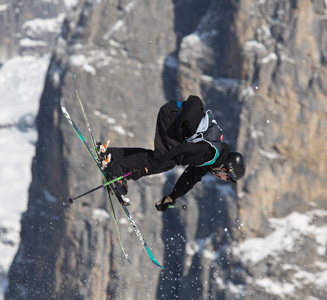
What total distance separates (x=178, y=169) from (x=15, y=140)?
7453cm

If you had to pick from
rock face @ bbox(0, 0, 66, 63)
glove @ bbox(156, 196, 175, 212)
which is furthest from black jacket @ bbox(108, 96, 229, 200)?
rock face @ bbox(0, 0, 66, 63)

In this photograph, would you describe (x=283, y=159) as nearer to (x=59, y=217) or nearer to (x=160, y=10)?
(x=160, y=10)

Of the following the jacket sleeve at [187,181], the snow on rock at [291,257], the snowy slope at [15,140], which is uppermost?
the snowy slope at [15,140]

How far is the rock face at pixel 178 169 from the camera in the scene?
3023 cm

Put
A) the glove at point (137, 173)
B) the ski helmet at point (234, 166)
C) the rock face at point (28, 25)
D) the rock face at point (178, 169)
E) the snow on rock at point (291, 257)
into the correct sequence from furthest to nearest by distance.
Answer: the rock face at point (28, 25), the rock face at point (178, 169), the snow on rock at point (291, 257), the ski helmet at point (234, 166), the glove at point (137, 173)

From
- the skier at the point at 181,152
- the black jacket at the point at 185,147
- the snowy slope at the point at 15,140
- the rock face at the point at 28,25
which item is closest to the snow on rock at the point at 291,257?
the black jacket at the point at 185,147

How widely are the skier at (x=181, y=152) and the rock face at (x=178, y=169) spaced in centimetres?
2370

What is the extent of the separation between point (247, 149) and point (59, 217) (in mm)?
17725

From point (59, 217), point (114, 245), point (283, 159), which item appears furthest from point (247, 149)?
point (59, 217)

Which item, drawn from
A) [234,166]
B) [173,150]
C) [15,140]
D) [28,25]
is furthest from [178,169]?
[28,25]

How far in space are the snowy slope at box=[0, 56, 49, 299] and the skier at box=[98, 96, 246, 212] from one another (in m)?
43.5

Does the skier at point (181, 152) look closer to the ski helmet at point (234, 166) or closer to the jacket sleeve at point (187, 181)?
the ski helmet at point (234, 166)

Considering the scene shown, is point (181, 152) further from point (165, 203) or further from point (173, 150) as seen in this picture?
point (165, 203)

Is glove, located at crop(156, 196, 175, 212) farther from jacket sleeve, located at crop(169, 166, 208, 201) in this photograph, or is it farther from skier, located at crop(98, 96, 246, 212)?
skier, located at crop(98, 96, 246, 212)
